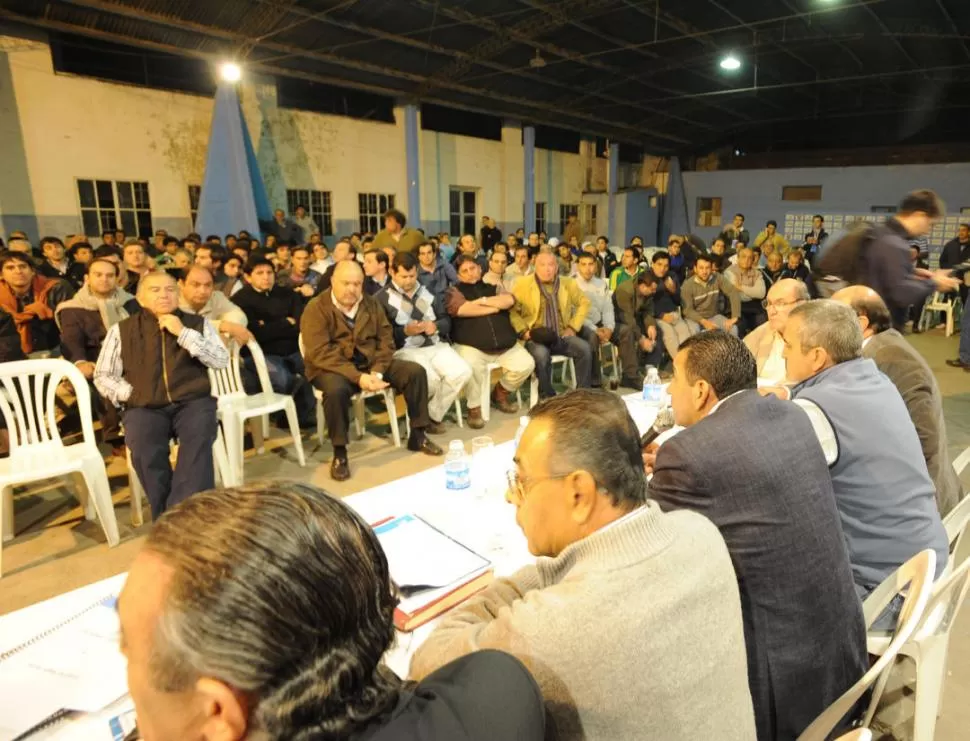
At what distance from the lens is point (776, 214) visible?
50.4 feet

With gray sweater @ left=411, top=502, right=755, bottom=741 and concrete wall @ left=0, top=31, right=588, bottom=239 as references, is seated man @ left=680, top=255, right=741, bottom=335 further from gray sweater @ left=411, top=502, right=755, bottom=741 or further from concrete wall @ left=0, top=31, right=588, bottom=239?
concrete wall @ left=0, top=31, right=588, bottom=239

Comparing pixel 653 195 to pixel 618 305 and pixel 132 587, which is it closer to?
pixel 618 305

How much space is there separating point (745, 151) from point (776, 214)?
351 centimetres

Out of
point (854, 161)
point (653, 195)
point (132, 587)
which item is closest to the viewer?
point (132, 587)

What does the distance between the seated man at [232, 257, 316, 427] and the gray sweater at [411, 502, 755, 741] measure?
3.44 meters

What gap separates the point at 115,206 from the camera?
8.46 metres

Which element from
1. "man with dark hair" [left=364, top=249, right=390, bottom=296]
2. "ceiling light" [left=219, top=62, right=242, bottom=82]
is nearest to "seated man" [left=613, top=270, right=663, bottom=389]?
"man with dark hair" [left=364, top=249, right=390, bottom=296]

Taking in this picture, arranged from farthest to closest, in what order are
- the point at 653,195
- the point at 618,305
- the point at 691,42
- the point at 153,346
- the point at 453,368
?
A: the point at 653,195
the point at 691,42
the point at 618,305
the point at 453,368
the point at 153,346

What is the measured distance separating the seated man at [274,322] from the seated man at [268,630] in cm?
354

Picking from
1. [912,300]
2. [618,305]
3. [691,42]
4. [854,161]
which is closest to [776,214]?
[854,161]

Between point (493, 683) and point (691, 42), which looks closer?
Result: point (493, 683)

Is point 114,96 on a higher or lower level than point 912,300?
higher

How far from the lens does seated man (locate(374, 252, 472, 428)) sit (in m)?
4.16

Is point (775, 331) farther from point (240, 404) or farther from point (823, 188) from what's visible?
Result: point (823, 188)
